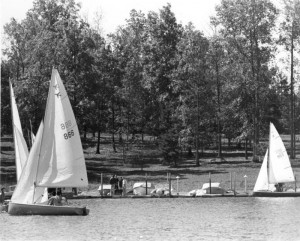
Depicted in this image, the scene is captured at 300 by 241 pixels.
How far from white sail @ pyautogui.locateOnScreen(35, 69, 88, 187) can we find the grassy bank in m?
20.8

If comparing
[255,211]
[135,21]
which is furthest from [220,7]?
[255,211]

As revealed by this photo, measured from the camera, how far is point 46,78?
3302 inches

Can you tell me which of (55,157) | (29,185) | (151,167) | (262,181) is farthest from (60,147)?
(151,167)

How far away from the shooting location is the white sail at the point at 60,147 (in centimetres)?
5038

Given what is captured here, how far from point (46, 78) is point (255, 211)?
1277 inches

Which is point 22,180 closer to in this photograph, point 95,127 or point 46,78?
point 46,78

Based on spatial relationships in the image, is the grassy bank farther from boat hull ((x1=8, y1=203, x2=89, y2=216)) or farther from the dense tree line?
boat hull ((x1=8, y1=203, x2=89, y2=216))

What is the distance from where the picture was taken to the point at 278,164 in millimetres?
70500

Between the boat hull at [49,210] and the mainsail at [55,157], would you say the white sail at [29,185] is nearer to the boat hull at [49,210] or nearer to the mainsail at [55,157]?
the mainsail at [55,157]

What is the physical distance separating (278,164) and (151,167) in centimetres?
2166

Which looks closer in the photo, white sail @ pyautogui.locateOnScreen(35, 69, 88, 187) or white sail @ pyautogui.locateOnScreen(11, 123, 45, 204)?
white sail @ pyautogui.locateOnScreen(35, 69, 88, 187)

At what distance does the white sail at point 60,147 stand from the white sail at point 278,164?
2435cm

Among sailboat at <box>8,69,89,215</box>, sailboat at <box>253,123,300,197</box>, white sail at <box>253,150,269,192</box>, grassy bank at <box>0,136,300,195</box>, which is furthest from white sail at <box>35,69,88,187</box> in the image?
white sail at <box>253,150,269,192</box>

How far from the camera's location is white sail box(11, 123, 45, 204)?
50.7 meters
